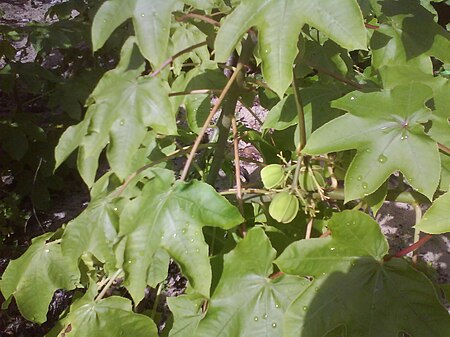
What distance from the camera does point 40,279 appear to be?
4.69 ft

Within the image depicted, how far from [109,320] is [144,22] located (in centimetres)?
74

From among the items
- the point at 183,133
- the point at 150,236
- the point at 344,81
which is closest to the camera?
the point at 150,236

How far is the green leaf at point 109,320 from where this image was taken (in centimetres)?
131

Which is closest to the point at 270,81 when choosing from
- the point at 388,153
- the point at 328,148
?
the point at 328,148

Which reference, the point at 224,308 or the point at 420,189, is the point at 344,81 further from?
the point at 224,308

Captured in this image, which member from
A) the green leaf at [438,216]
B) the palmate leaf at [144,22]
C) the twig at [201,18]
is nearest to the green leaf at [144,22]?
the palmate leaf at [144,22]

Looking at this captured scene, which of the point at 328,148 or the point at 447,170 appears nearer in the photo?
the point at 328,148

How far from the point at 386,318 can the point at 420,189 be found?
0.90 feet

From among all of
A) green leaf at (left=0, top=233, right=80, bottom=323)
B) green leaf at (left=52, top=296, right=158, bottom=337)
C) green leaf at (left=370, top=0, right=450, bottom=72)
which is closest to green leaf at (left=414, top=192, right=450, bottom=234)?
green leaf at (left=370, top=0, right=450, bottom=72)

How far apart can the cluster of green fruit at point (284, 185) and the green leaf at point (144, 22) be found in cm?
37

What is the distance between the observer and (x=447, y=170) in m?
1.21

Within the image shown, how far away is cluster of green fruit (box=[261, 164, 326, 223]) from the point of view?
1203 millimetres

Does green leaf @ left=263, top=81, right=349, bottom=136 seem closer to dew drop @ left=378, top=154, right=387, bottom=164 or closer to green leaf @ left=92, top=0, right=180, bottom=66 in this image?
dew drop @ left=378, top=154, right=387, bottom=164

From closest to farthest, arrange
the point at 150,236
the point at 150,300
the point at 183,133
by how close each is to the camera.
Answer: the point at 150,236 → the point at 183,133 → the point at 150,300
